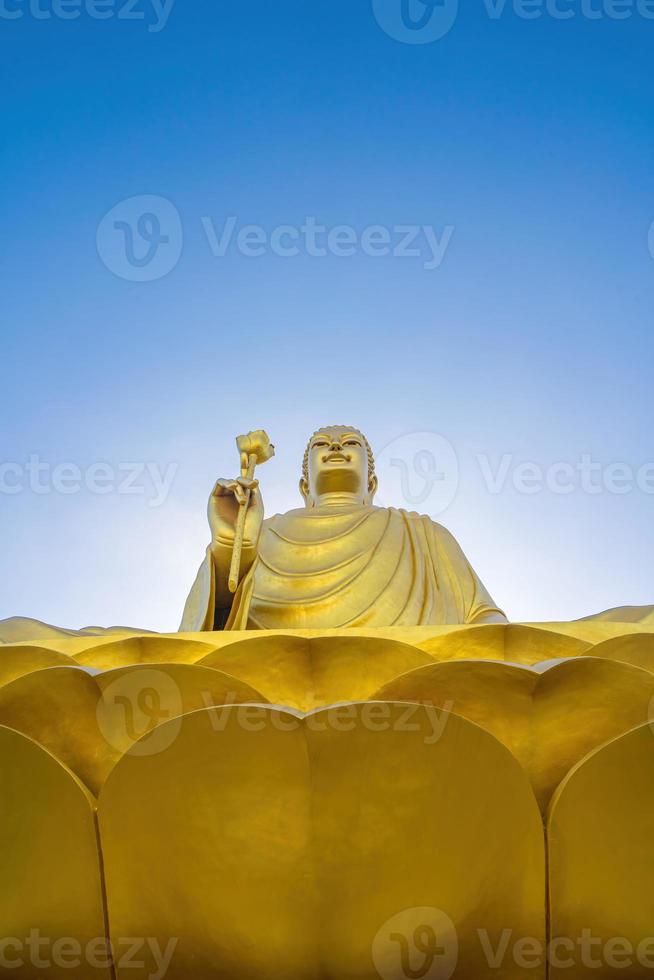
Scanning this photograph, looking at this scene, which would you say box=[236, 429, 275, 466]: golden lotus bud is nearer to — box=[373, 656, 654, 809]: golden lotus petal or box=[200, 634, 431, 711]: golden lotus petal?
box=[200, 634, 431, 711]: golden lotus petal

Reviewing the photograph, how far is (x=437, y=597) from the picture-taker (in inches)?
226

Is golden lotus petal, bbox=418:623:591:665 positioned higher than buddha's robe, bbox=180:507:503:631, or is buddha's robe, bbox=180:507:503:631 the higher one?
buddha's robe, bbox=180:507:503:631

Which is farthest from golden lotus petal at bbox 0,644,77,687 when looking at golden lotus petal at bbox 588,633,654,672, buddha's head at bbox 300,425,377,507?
buddha's head at bbox 300,425,377,507

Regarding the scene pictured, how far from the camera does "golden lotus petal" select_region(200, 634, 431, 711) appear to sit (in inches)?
116

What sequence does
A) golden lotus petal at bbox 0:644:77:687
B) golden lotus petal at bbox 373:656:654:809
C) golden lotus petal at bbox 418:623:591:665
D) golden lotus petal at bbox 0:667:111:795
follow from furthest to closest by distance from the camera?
golden lotus petal at bbox 418:623:591:665 < golden lotus petal at bbox 0:644:77:687 < golden lotus petal at bbox 0:667:111:795 < golden lotus petal at bbox 373:656:654:809

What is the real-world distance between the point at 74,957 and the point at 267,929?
511 mm

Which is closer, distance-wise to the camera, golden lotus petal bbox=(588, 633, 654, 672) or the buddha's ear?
golden lotus petal bbox=(588, 633, 654, 672)

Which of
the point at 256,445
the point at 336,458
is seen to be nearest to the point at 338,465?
the point at 336,458

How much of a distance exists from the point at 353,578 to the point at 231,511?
1329mm

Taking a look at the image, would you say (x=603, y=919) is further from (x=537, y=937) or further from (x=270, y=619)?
(x=270, y=619)

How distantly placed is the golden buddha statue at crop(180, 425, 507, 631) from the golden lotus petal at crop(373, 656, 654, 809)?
211 cm

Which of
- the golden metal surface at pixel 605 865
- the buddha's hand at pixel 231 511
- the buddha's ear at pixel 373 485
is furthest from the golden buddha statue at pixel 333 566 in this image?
the golden metal surface at pixel 605 865

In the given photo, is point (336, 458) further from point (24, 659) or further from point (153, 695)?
point (153, 695)

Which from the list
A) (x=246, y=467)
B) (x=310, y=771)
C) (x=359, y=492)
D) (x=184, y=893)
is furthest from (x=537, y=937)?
(x=359, y=492)
